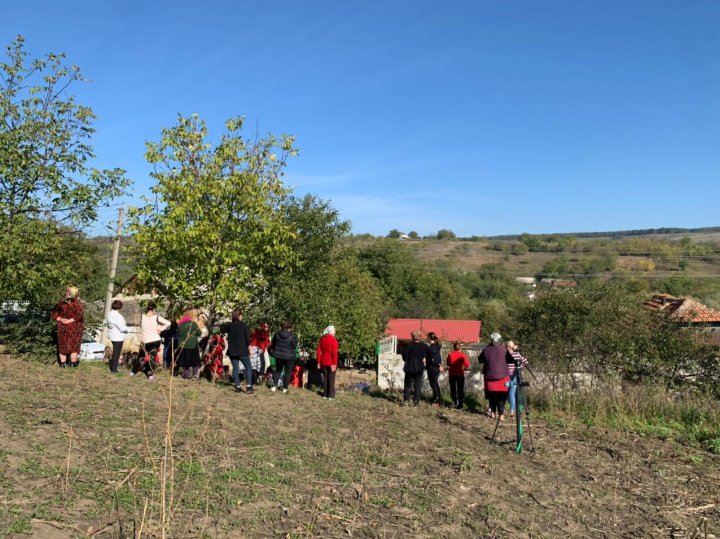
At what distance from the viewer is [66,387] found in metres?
8.43

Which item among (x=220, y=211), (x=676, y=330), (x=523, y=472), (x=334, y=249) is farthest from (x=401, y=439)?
(x=334, y=249)

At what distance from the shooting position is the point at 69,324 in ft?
34.9

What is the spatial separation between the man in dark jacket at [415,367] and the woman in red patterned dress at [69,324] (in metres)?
6.20

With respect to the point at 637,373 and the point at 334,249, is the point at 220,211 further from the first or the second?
the point at 334,249

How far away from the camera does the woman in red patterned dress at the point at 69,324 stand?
1059 centimetres

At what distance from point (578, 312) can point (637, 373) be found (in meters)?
2.34

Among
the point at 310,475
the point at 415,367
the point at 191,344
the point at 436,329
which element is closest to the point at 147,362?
the point at 191,344

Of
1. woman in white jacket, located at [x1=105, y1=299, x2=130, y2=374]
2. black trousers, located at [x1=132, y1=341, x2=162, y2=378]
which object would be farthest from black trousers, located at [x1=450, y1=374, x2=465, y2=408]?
woman in white jacket, located at [x1=105, y1=299, x2=130, y2=374]

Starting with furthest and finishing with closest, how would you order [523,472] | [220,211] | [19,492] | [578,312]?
[578,312], [220,211], [523,472], [19,492]

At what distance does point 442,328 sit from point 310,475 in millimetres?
36658

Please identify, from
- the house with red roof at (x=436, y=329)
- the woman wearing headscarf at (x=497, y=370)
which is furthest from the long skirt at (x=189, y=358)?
the house with red roof at (x=436, y=329)

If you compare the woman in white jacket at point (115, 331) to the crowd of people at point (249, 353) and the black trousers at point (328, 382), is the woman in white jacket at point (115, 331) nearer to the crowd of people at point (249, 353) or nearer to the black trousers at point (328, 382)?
the crowd of people at point (249, 353)

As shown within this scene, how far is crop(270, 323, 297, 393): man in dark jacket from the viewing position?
10898 mm

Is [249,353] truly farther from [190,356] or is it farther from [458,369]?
[458,369]
